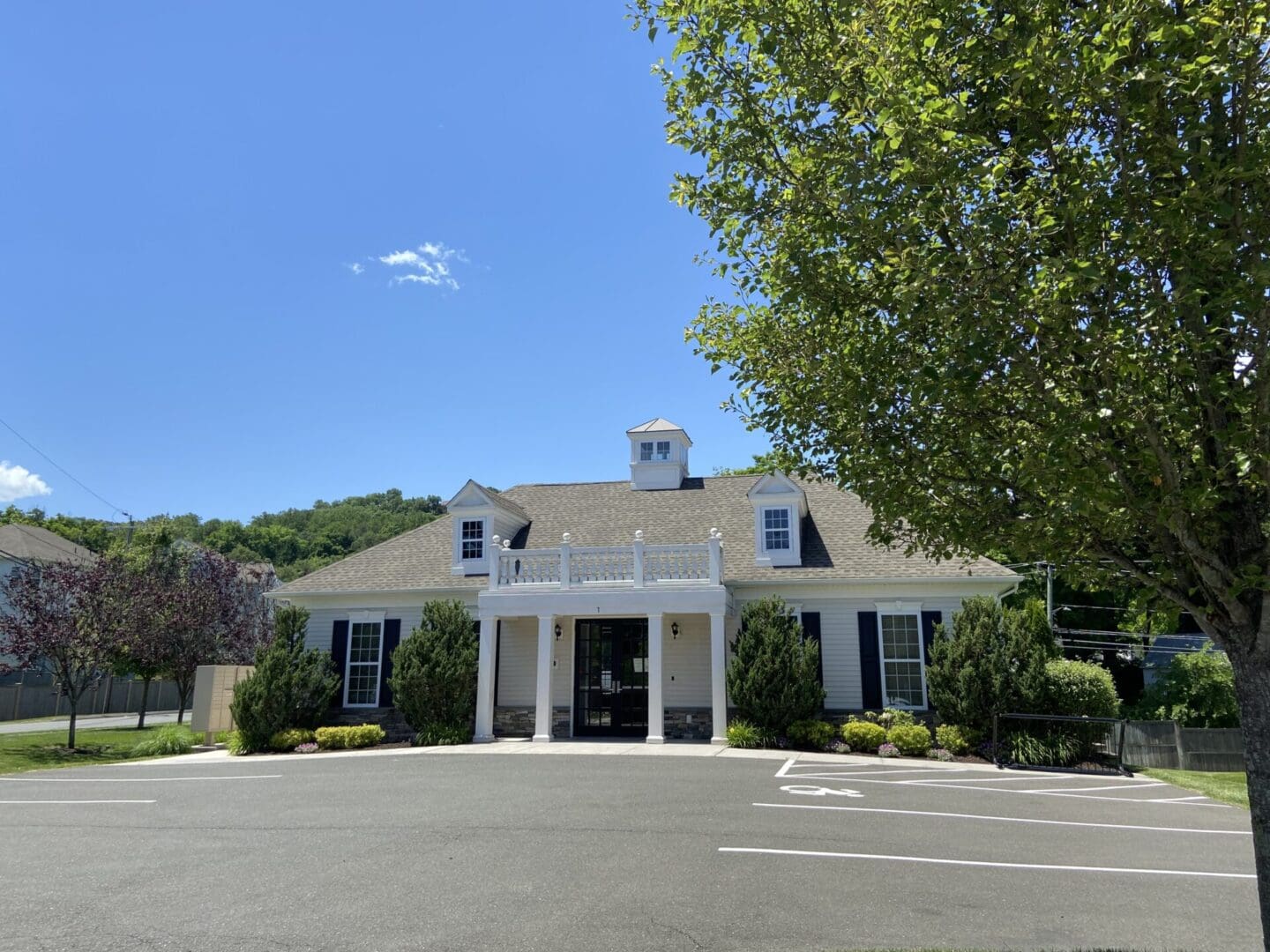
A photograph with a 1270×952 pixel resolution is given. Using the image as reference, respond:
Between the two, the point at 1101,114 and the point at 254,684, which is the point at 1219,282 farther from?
the point at 254,684

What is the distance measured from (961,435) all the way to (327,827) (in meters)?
8.12

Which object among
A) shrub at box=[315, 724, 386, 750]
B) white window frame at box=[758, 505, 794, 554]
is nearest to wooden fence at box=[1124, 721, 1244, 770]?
white window frame at box=[758, 505, 794, 554]

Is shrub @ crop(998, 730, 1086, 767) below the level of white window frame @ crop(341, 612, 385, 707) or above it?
below

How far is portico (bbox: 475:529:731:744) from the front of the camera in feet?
57.7

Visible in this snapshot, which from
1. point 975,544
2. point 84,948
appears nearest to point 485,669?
point 84,948

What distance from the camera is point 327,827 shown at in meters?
9.12

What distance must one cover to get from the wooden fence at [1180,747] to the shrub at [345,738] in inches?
626

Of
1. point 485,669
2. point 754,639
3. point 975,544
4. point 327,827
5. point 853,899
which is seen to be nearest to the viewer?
point 975,544

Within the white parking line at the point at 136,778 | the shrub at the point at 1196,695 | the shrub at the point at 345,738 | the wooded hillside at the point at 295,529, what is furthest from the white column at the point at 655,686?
the wooded hillside at the point at 295,529

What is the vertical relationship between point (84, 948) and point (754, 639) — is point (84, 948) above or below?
below

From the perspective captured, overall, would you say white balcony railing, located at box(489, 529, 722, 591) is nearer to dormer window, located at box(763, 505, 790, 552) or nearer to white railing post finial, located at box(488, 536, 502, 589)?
white railing post finial, located at box(488, 536, 502, 589)

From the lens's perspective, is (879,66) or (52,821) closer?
(879,66)

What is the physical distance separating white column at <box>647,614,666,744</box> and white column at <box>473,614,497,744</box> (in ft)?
12.0

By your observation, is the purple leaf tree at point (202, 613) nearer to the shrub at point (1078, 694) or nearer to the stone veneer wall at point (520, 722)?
the stone veneer wall at point (520, 722)
